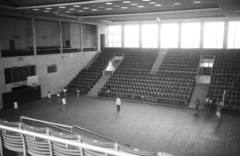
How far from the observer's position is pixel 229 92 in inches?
741

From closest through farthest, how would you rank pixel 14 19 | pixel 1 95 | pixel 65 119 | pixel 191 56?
pixel 65 119, pixel 1 95, pixel 14 19, pixel 191 56

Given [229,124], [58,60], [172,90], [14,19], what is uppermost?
[14,19]

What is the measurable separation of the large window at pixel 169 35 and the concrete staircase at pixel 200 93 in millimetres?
10010

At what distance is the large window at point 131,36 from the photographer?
105 ft

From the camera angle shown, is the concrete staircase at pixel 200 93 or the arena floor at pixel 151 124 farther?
the concrete staircase at pixel 200 93

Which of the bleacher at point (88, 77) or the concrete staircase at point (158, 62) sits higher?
the concrete staircase at point (158, 62)

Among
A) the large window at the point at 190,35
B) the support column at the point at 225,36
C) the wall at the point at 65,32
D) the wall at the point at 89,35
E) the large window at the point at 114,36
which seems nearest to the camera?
the support column at the point at 225,36

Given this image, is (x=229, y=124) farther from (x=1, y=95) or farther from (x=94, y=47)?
(x=94, y=47)

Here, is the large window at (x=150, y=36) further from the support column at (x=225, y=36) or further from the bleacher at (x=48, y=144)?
the bleacher at (x=48, y=144)

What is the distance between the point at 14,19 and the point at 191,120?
1947 cm

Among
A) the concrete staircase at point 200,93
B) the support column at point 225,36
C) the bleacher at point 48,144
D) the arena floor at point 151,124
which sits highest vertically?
the support column at point 225,36

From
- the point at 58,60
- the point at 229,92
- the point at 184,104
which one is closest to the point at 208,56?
the point at 229,92

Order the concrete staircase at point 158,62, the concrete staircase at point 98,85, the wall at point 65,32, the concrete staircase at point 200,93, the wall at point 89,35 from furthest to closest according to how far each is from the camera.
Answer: the wall at point 89,35
the wall at point 65,32
the concrete staircase at point 158,62
the concrete staircase at point 98,85
the concrete staircase at point 200,93

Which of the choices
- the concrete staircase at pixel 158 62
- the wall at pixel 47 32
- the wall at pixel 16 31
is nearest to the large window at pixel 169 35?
the concrete staircase at pixel 158 62
